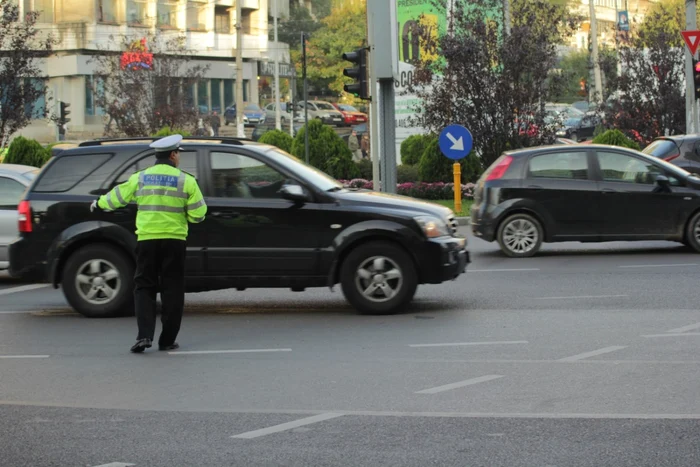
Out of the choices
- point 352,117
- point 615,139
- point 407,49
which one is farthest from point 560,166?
point 352,117

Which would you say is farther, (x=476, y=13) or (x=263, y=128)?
(x=263, y=128)

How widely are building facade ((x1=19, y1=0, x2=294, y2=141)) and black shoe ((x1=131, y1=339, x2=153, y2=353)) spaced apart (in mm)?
51218

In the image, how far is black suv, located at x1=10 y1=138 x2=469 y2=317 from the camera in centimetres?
1148

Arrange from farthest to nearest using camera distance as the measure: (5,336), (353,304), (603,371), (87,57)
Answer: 1. (87,57)
2. (353,304)
3. (5,336)
4. (603,371)

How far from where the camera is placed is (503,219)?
654 inches

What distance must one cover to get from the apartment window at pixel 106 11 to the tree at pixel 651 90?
40.7 meters

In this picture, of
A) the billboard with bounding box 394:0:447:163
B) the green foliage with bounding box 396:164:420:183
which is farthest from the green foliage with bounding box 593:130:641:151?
the billboard with bounding box 394:0:447:163

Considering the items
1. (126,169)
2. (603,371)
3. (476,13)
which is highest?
(476,13)

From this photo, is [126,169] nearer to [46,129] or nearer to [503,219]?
[503,219]

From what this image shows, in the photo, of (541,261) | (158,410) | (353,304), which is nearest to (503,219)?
(541,261)

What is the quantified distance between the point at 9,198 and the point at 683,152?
12160 mm

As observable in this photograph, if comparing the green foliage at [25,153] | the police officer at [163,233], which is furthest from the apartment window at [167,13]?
the police officer at [163,233]

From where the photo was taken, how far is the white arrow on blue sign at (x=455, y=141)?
23109 mm

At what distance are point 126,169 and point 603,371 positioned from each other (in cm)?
558
